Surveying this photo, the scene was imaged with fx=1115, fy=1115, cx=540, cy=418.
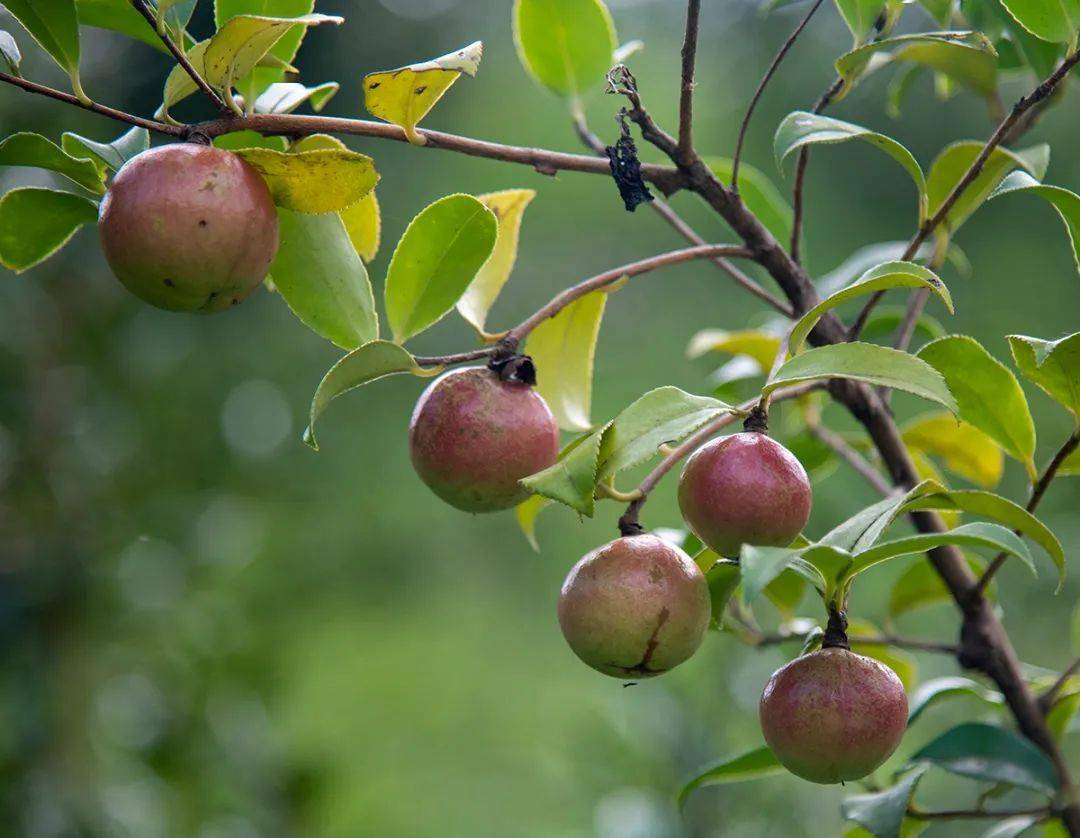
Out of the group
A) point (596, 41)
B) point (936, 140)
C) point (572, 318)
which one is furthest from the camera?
point (936, 140)

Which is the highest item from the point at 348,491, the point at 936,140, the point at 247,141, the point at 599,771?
the point at 247,141

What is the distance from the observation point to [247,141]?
0.72 metres

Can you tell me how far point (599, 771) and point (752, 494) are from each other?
1.24 metres

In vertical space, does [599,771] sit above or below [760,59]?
below

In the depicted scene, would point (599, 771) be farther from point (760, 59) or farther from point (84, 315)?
point (760, 59)

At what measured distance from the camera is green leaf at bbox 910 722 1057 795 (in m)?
0.75

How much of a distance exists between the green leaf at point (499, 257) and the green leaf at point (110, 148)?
0.22 m

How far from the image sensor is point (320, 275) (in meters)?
0.67

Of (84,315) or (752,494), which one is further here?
(84,315)

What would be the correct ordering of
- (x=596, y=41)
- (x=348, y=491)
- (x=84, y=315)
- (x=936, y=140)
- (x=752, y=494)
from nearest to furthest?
(x=752, y=494) → (x=596, y=41) → (x=84, y=315) → (x=348, y=491) → (x=936, y=140)

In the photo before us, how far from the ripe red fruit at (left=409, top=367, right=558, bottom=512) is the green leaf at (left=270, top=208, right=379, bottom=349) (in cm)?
7

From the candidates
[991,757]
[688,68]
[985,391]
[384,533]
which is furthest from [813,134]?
[384,533]

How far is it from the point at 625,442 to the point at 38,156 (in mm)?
361

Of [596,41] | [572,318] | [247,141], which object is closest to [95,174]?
[247,141]
